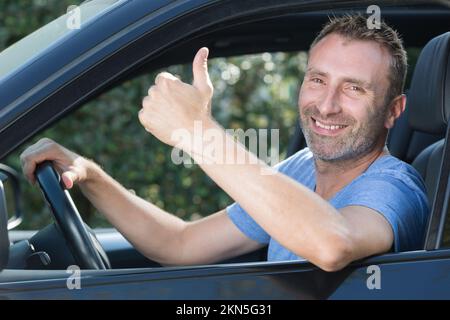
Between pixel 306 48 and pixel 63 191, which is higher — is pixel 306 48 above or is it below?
above

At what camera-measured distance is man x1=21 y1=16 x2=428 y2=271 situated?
1925 mm

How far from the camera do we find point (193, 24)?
199 centimetres

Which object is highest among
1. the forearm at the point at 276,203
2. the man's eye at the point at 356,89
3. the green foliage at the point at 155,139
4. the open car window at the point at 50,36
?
the green foliage at the point at 155,139

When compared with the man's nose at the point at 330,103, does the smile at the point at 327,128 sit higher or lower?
lower

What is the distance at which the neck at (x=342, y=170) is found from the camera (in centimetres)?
238

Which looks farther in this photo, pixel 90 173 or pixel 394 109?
pixel 90 173

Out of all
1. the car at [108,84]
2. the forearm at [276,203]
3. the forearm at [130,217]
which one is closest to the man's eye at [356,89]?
the car at [108,84]

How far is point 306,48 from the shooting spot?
329cm

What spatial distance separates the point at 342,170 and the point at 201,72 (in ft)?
1.94

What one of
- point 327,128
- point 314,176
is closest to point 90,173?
point 314,176

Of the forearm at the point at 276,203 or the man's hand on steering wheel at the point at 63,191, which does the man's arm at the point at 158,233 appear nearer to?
the man's hand on steering wheel at the point at 63,191

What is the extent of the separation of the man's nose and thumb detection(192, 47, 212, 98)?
406mm

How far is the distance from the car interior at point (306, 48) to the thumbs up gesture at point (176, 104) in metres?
0.34

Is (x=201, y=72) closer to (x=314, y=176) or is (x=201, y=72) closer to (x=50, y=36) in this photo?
(x=50, y=36)
